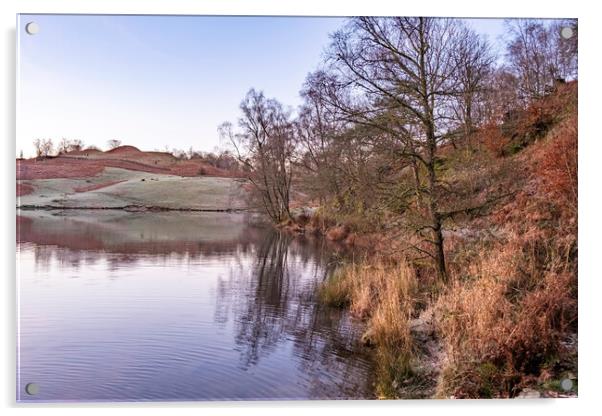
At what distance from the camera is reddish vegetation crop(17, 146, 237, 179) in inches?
236

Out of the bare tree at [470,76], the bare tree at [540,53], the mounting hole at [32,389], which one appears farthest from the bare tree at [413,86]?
the mounting hole at [32,389]

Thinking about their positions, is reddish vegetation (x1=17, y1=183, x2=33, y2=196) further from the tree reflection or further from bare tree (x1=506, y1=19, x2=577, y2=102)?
bare tree (x1=506, y1=19, x2=577, y2=102)

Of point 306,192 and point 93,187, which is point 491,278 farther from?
point 93,187

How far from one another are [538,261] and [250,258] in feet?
13.9

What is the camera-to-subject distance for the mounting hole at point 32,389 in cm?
518

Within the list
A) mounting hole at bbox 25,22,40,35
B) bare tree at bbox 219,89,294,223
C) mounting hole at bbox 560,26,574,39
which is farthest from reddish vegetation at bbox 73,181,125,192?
mounting hole at bbox 560,26,574,39

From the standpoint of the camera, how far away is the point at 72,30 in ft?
18.2

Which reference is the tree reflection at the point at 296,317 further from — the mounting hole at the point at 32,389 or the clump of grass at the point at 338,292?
the mounting hole at the point at 32,389

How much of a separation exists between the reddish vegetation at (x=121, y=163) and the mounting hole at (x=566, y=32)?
3871 millimetres

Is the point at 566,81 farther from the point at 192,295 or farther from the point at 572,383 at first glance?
the point at 192,295
